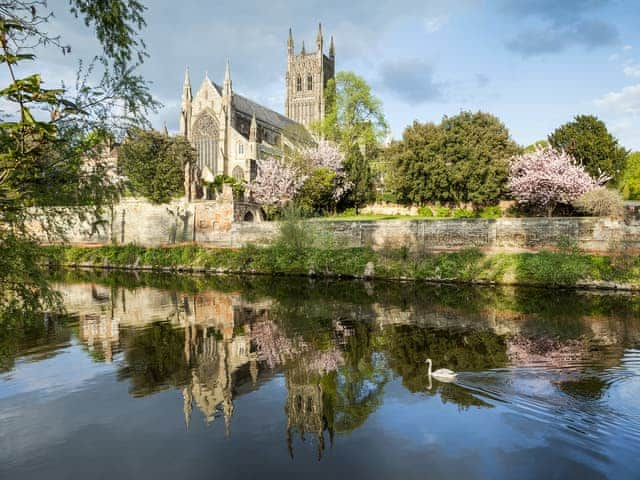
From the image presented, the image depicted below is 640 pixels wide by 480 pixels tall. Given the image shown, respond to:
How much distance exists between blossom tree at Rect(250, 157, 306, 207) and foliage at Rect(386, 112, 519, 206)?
7.49m

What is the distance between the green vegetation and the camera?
21.2m

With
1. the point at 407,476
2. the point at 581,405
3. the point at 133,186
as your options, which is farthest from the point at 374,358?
the point at 133,186

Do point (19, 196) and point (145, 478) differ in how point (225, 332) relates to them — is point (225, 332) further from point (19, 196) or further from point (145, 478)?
point (19, 196)

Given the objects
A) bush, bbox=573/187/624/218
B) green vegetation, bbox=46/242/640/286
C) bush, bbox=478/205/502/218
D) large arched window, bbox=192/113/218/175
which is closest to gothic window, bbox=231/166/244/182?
large arched window, bbox=192/113/218/175

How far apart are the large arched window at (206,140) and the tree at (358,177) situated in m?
22.5

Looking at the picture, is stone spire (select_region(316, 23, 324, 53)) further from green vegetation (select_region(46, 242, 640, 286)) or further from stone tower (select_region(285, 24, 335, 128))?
green vegetation (select_region(46, 242, 640, 286))

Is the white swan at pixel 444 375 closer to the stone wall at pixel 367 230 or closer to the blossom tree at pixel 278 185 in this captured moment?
the stone wall at pixel 367 230

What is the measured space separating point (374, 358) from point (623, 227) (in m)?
18.3

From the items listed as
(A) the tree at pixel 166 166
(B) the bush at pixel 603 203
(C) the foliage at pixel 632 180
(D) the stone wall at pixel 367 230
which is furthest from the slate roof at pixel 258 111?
(B) the bush at pixel 603 203

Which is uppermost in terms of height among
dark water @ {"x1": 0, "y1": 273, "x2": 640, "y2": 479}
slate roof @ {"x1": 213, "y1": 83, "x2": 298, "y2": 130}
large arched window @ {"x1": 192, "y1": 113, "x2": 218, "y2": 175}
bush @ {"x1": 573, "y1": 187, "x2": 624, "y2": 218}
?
slate roof @ {"x1": 213, "y1": 83, "x2": 298, "y2": 130}

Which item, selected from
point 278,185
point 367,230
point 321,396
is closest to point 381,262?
point 367,230

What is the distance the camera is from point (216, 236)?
33.2 metres

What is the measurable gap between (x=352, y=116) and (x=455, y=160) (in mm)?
11434

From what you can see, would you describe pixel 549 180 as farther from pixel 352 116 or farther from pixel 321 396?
pixel 321 396
